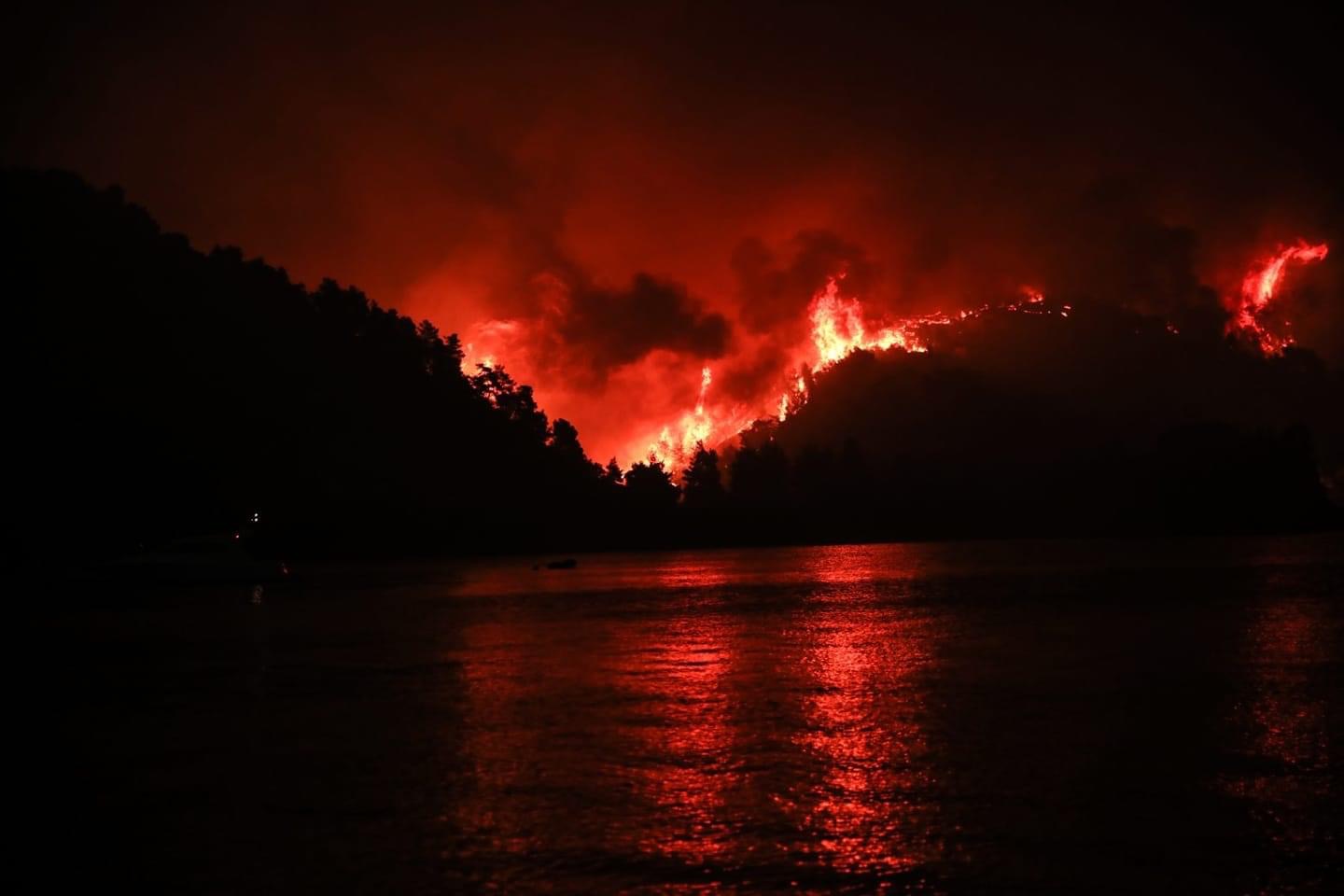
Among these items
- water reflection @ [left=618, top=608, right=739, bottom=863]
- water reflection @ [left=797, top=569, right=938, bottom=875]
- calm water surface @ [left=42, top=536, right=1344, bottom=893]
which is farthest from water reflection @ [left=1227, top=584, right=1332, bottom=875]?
water reflection @ [left=618, top=608, right=739, bottom=863]

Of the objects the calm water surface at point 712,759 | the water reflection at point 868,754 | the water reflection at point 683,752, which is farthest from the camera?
the water reflection at point 683,752

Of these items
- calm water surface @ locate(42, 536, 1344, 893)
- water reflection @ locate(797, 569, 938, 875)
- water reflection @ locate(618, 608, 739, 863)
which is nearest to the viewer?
calm water surface @ locate(42, 536, 1344, 893)

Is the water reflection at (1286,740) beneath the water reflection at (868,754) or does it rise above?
beneath

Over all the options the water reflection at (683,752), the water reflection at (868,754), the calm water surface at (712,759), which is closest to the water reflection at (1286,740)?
the calm water surface at (712,759)

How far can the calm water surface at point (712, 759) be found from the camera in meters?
17.3

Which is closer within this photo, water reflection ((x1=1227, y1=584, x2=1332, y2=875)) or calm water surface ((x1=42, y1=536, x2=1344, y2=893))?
calm water surface ((x1=42, y1=536, x2=1344, y2=893))

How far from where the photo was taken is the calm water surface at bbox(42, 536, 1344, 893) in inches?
683

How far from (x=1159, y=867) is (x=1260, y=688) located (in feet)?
64.5

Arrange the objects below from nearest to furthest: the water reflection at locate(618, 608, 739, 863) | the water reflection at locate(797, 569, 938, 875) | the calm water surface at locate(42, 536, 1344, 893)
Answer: the calm water surface at locate(42, 536, 1344, 893), the water reflection at locate(797, 569, 938, 875), the water reflection at locate(618, 608, 739, 863)

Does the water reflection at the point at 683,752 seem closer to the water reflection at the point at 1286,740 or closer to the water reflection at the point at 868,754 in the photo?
the water reflection at the point at 868,754

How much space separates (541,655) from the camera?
46875mm

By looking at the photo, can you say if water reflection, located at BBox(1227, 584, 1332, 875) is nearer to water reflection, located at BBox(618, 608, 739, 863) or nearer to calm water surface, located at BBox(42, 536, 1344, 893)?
calm water surface, located at BBox(42, 536, 1344, 893)

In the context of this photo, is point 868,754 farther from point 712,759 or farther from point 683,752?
point 683,752

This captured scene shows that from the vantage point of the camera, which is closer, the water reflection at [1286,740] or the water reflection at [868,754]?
the water reflection at [868,754]
